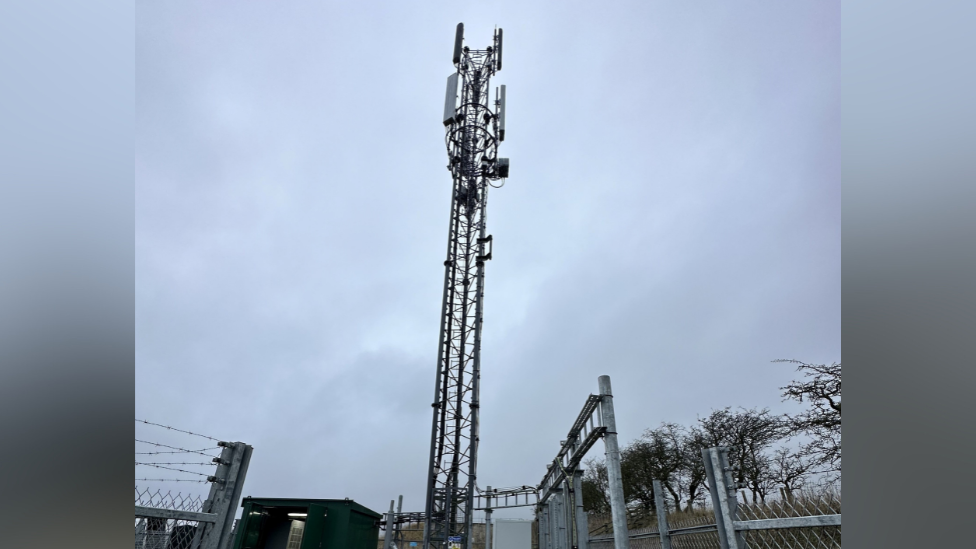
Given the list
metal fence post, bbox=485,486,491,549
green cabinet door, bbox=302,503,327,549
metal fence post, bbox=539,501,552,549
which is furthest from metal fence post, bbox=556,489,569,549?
metal fence post, bbox=485,486,491,549

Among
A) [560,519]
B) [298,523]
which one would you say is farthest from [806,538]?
[298,523]

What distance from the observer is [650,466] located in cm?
3055

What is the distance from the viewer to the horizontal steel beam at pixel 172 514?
464 cm

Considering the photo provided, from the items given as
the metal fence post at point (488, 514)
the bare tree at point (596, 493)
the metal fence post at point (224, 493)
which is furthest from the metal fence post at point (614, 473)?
the bare tree at point (596, 493)

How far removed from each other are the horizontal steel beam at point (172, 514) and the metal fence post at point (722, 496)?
17.8ft

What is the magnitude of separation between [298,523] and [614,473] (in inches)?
508

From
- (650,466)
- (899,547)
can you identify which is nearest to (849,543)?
(899,547)

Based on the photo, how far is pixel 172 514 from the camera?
4.86m

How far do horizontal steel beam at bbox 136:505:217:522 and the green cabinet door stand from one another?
10.5 metres

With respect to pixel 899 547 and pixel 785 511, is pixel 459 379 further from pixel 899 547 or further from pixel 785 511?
pixel 899 547

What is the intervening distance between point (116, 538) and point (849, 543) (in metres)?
3.31

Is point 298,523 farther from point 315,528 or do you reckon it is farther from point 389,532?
point 389,532

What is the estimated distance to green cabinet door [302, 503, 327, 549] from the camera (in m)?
14.3

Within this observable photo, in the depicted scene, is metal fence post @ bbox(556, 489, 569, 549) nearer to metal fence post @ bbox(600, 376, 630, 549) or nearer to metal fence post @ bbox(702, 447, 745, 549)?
metal fence post @ bbox(600, 376, 630, 549)
